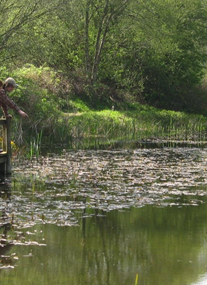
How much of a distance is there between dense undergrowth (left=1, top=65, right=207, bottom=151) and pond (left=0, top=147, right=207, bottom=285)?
14.7 ft

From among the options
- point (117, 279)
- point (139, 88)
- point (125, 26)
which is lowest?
point (117, 279)

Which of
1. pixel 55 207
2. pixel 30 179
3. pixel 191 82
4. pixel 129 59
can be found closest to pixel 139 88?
pixel 129 59

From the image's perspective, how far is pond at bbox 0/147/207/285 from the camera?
23.6ft

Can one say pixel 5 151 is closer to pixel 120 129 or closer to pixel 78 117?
pixel 78 117

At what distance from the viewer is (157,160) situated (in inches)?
706

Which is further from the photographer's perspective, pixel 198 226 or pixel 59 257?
pixel 198 226

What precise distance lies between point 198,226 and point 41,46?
1709 cm

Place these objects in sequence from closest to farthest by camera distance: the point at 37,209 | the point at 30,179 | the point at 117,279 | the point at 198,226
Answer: the point at 117,279 → the point at 198,226 → the point at 37,209 → the point at 30,179

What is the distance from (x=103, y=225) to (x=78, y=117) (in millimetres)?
17441

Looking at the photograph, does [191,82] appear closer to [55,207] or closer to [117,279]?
[55,207]

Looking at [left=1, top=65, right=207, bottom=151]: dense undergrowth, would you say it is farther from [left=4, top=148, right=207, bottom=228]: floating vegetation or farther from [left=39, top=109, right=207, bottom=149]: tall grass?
[left=4, top=148, right=207, bottom=228]: floating vegetation

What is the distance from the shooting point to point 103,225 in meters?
9.38

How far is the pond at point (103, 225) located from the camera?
7203mm

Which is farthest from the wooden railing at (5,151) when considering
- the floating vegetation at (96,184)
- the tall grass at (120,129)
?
the tall grass at (120,129)
